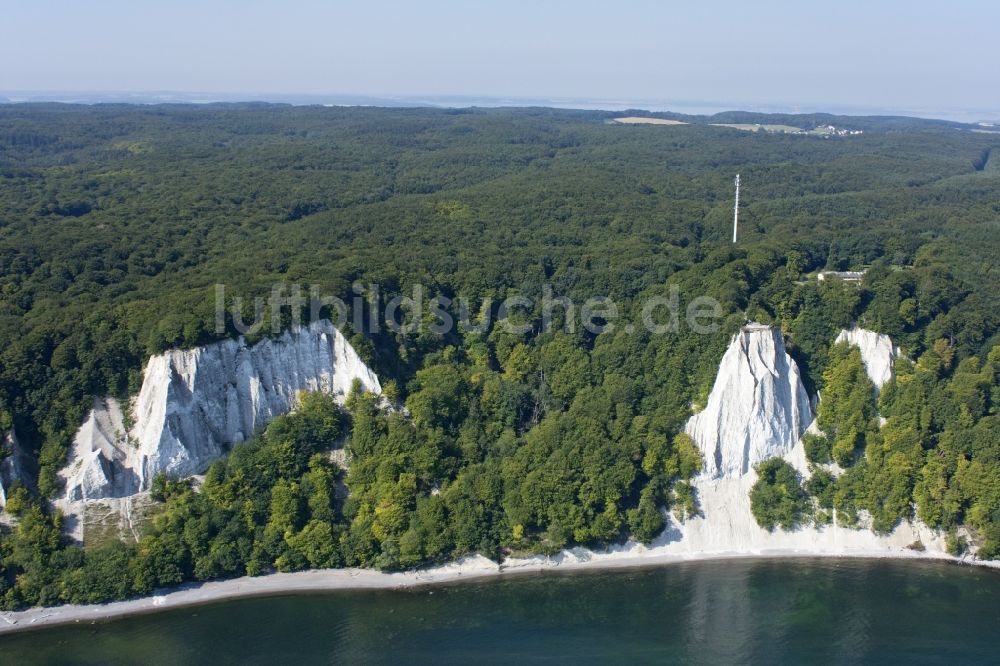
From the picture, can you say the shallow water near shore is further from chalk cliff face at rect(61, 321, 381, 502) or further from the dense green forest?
chalk cliff face at rect(61, 321, 381, 502)

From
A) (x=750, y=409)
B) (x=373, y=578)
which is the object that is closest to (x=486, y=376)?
(x=373, y=578)

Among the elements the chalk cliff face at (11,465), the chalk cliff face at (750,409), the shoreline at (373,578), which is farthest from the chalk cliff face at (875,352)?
the chalk cliff face at (11,465)

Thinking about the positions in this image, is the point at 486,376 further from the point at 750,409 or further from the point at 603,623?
the point at 603,623

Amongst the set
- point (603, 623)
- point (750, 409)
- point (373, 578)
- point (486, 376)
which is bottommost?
point (603, 623)

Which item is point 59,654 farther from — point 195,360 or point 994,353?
point 994,353

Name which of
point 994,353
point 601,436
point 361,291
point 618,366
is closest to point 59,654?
point 361,291

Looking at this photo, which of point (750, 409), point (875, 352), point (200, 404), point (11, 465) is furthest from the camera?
point (875, 352)
